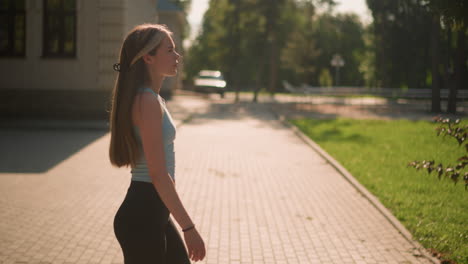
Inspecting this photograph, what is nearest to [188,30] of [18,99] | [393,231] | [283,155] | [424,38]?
[424,38]

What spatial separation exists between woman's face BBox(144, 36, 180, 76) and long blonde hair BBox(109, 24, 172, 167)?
0.02m

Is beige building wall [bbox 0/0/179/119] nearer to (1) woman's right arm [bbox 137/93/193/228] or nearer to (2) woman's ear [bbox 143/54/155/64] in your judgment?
(2) woman's ear [bbox 143/54/155/64]

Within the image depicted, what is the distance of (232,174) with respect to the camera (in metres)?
9.50

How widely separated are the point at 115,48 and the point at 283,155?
8187 mm

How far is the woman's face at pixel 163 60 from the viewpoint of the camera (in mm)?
2545

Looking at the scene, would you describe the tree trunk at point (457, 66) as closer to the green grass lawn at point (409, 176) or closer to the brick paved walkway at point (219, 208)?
the green grass lawn at point (409, 176)

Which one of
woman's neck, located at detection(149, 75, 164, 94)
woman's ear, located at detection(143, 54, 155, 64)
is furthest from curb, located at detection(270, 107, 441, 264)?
woman's ear, located at detection(143, 54, 155, 64)

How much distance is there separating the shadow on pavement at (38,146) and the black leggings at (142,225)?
7243 mm

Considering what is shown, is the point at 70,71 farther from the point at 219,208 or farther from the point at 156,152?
the point at 156,152

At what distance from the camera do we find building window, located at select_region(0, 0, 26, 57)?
18016 mm

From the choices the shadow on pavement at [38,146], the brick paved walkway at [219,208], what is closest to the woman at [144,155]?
the brick paved walkway at [219,208]

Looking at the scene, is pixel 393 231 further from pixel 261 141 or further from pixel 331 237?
pixel 261 141

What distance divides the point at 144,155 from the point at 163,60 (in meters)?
0.47

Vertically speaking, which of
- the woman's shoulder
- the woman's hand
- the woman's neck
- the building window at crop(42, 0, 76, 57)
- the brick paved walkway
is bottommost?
the brick paved walkway
